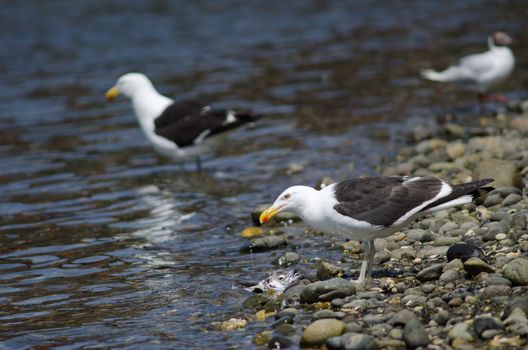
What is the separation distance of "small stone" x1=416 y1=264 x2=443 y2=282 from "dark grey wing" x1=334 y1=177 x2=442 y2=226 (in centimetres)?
44

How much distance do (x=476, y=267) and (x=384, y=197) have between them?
89 cm

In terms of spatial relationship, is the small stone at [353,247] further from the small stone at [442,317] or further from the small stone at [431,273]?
the small stone at [442,317]

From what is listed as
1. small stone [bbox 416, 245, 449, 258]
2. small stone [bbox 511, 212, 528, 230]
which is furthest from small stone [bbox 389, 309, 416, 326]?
small stone [bbox 511, 212, 528, 230]

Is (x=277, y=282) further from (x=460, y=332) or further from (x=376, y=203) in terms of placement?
(x=460, y=332)

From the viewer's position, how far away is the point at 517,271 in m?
6.02

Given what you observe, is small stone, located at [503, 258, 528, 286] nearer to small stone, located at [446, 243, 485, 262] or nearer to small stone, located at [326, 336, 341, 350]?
small stone, located at [446, 243, 485, 262]

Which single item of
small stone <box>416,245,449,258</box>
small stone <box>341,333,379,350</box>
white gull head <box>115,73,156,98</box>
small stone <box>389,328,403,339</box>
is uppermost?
white gull head <box>115,73,156,98</box>

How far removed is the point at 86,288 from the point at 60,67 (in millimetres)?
12852

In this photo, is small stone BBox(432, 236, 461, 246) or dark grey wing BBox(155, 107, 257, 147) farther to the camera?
dark grey wing BBox(155, 107, 257, 147)

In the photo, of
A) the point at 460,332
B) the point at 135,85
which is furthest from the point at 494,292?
the point at 135,85

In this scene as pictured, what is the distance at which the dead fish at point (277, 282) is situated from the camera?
6949mm

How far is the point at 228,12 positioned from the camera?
82.6ft

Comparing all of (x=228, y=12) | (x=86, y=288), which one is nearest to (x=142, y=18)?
(x=228, y=12)

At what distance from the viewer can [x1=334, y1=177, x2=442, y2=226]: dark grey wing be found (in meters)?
6.61
